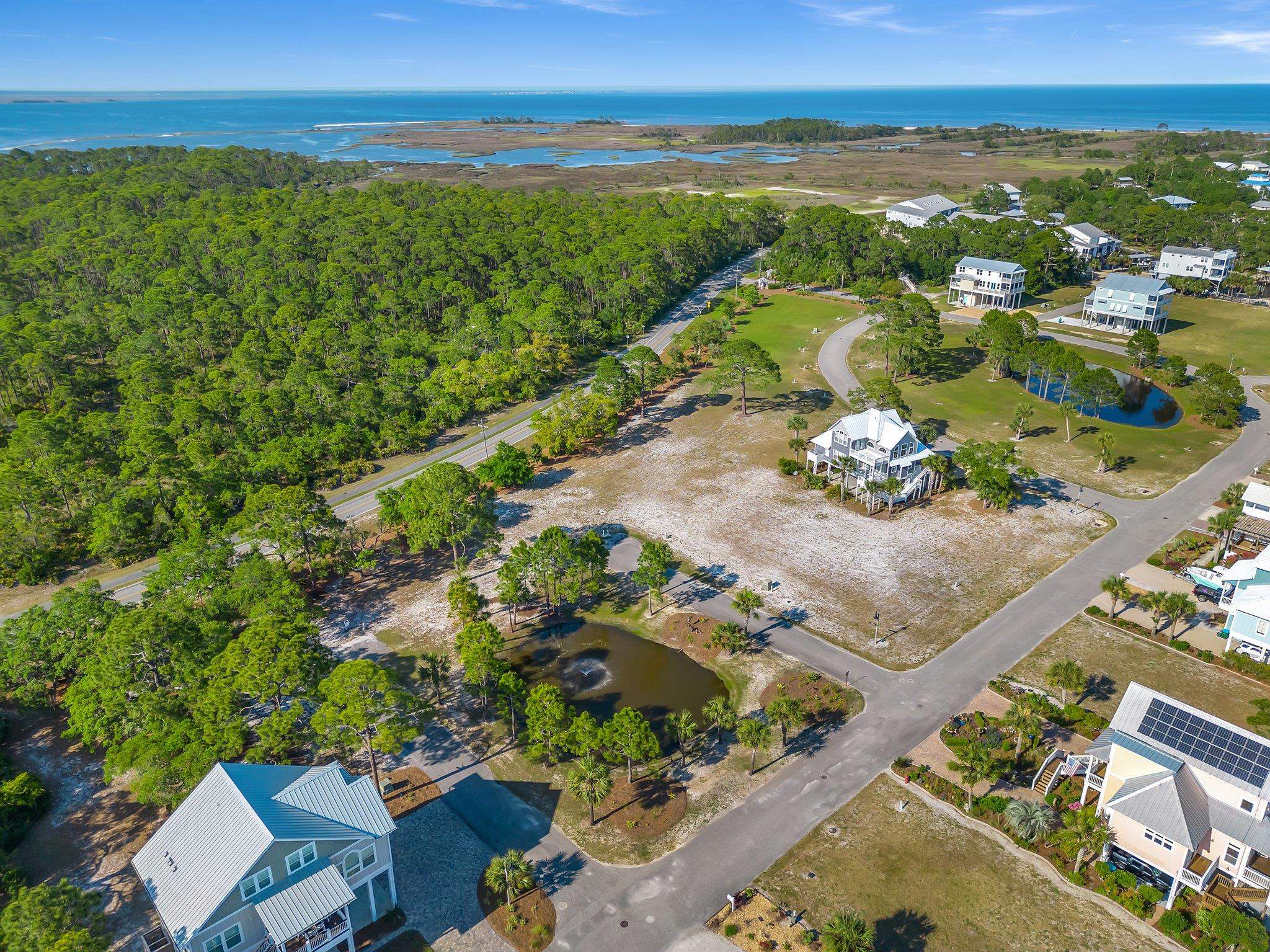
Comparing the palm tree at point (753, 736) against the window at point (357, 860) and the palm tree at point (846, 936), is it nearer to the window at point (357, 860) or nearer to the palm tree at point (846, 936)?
the palm tree at point (846, 936)

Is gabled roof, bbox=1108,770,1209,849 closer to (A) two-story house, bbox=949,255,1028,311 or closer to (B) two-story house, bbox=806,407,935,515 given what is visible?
(B) two-story house, bbox=806,407,935,515

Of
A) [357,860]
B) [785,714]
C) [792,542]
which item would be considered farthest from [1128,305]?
[357,860]

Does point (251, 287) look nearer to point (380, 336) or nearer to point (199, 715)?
point (380, 336)

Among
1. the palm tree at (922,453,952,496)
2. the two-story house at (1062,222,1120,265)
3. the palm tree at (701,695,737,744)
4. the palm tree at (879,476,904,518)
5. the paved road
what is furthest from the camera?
the two-story house at (1062,222,1120,265)

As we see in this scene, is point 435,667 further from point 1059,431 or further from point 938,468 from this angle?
point 1059,431

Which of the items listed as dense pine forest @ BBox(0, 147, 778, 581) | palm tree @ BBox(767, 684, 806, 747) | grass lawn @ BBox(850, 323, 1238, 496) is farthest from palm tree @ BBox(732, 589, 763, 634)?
dense pine forest @ BBox(0, 147, 778, 581)

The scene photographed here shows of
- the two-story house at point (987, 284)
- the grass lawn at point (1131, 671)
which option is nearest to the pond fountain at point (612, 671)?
the grass lawn at point (1131, 671)
